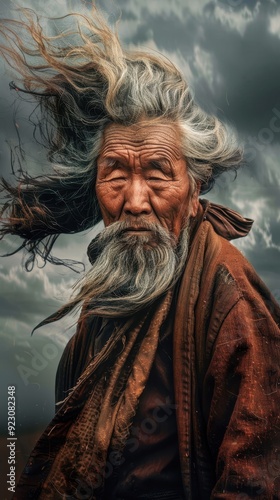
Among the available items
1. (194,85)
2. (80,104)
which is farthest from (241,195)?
(80,104)

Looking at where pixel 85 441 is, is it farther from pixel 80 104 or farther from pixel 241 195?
pixel 80 104

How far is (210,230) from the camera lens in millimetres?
3441

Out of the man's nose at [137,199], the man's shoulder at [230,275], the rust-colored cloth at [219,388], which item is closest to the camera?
the rust-colored cloth at [219,388]

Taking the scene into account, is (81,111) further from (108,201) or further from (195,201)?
(195,201)

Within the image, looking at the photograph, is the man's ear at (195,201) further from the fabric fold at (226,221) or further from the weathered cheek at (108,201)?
the weathered cheek at (108,201)

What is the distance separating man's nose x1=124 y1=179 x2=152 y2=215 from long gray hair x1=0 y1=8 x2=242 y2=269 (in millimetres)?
248

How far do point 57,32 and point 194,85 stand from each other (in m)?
0.73

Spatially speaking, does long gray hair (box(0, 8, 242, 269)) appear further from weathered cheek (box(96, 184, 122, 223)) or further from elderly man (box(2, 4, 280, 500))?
weathered cheek (box(96, 184, 122, 223))

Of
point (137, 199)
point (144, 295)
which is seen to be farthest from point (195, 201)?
point (144, 295)

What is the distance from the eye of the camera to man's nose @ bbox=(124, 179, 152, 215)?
3377 mm

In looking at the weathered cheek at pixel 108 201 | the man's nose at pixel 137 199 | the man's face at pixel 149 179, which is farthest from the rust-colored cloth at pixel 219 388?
the weathered cheek at pixel 108 201

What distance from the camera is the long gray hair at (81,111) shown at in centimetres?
346

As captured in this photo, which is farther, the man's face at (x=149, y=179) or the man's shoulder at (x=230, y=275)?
the man's face at (x=149, y=179)

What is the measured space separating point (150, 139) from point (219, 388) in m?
1.17
